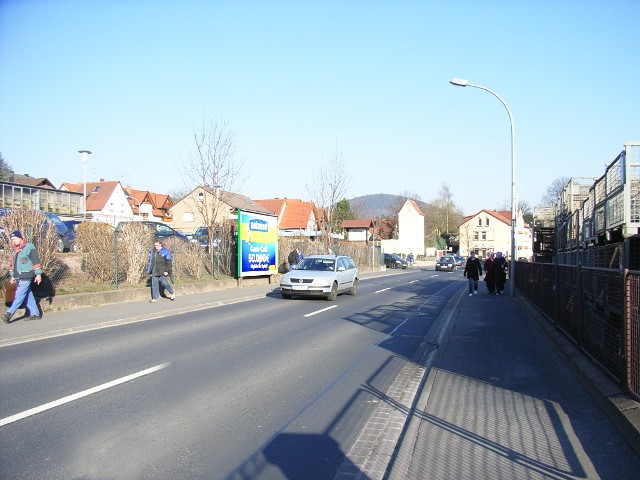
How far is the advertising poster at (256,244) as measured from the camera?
2347 cm

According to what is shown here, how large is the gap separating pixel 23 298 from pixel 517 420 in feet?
33.4

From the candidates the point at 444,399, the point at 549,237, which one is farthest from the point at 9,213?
the point at 549,237

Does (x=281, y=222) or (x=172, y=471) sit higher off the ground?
(x=281, y=222)

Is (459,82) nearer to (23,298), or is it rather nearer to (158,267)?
(158,267)

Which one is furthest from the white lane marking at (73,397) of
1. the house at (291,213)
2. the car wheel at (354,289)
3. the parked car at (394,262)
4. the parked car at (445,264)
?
the house at (291,213)

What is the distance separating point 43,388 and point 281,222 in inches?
2815

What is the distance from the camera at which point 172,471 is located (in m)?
4.38

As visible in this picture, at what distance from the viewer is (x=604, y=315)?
681 cm

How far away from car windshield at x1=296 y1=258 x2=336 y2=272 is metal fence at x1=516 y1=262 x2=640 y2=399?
31.4 feet

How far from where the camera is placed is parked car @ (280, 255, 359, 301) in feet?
60.8

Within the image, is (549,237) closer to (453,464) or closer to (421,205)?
(453,464)

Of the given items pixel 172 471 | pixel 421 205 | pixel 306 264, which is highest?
pixel 421 205

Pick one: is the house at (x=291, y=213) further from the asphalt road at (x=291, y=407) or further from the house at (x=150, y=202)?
the asphalt road at (x=291, y=407)

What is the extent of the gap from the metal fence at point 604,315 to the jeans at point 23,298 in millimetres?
10442
